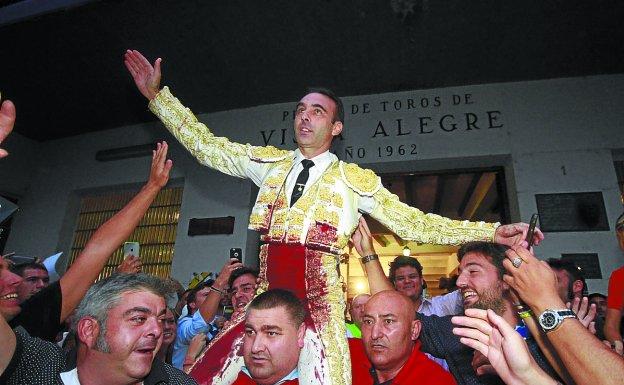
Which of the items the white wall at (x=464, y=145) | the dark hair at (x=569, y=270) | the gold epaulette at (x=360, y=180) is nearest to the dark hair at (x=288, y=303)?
the gold epaulette at (x=360, y=180)

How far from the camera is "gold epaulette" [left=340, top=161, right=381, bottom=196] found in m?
2.67

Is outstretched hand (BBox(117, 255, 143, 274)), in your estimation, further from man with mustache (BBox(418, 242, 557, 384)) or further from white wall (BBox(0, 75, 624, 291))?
white wall (BBox(0, 75, 624, 291))

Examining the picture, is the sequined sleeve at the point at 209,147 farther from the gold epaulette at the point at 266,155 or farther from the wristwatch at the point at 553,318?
the wristwatch at the point at 553,318

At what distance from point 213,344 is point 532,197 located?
18.6 feet

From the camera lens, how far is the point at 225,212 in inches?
298

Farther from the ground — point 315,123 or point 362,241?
point 315,123

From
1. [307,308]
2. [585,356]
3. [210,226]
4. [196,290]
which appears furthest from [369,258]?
[210,226]

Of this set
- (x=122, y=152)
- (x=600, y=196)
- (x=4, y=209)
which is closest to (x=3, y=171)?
(x=122, y=152)

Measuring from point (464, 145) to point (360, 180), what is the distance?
15.4 feet

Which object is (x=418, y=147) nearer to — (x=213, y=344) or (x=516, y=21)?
(x=516, y=21)

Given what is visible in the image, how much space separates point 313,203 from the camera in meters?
2.51

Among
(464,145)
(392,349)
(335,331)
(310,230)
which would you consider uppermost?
(464,145)

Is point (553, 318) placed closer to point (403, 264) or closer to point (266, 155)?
point (266, 155)

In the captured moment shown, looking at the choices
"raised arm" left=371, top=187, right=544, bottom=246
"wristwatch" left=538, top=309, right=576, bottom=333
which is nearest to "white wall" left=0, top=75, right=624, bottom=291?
"raised arm" left=371, top=187, right=544, bottom=246
